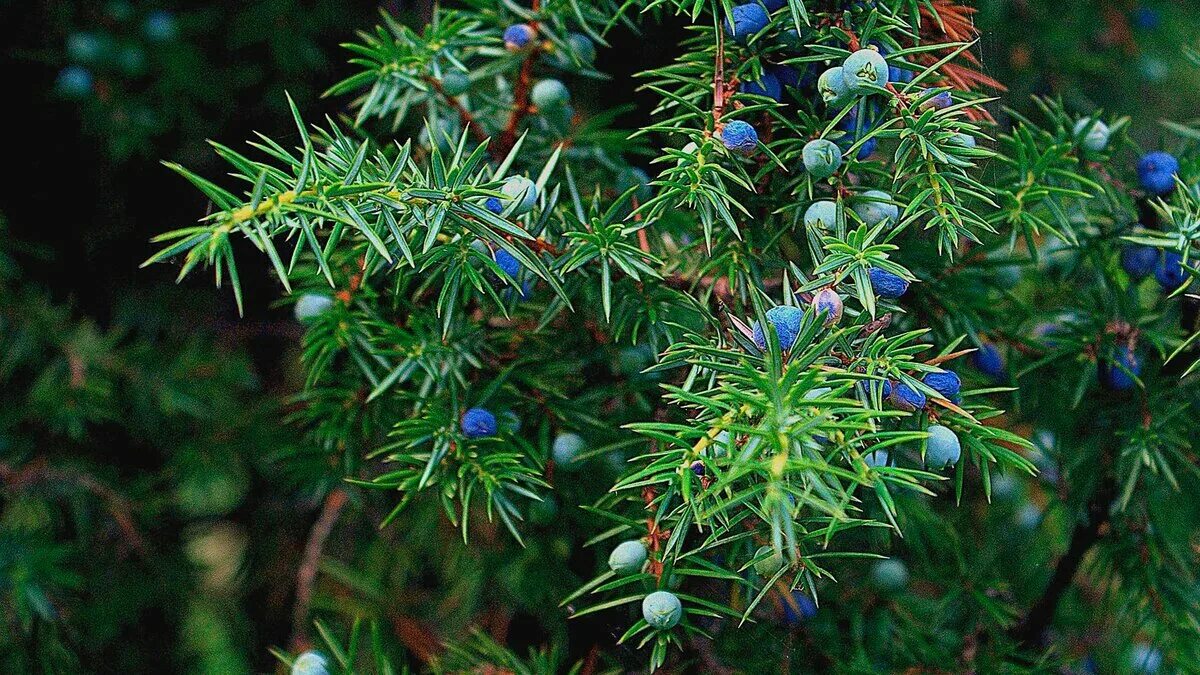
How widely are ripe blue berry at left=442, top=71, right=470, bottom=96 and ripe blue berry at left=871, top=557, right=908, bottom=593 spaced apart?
498 millimetres

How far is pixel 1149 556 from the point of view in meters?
0.71

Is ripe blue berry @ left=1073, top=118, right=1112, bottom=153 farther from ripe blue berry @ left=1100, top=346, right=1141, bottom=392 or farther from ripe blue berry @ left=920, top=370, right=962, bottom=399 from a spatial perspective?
ripe blue berry @ left=920, top=370, right=962, bottom=399

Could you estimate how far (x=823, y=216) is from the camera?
19.0 inches

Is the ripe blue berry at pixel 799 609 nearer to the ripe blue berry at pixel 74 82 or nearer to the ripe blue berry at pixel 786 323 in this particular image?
the ripe blue berry at pixel 786 323

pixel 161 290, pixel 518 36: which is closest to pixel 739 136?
pixel 518 36

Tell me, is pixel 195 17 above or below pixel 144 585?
above

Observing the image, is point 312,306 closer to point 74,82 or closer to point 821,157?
point 821,157

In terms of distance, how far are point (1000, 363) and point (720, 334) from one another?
32cm

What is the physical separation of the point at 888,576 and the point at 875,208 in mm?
378

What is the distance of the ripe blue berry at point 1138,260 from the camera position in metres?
0.66

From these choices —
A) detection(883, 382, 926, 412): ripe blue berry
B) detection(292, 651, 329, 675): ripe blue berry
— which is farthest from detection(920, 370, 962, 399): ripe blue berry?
detection(292, 651, 329, 675): ripe blue berry

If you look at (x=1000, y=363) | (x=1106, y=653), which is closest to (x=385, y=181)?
(x=1000, y=363)

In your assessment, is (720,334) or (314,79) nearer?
(720,334)

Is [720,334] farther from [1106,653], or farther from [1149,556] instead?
[1106,653]
